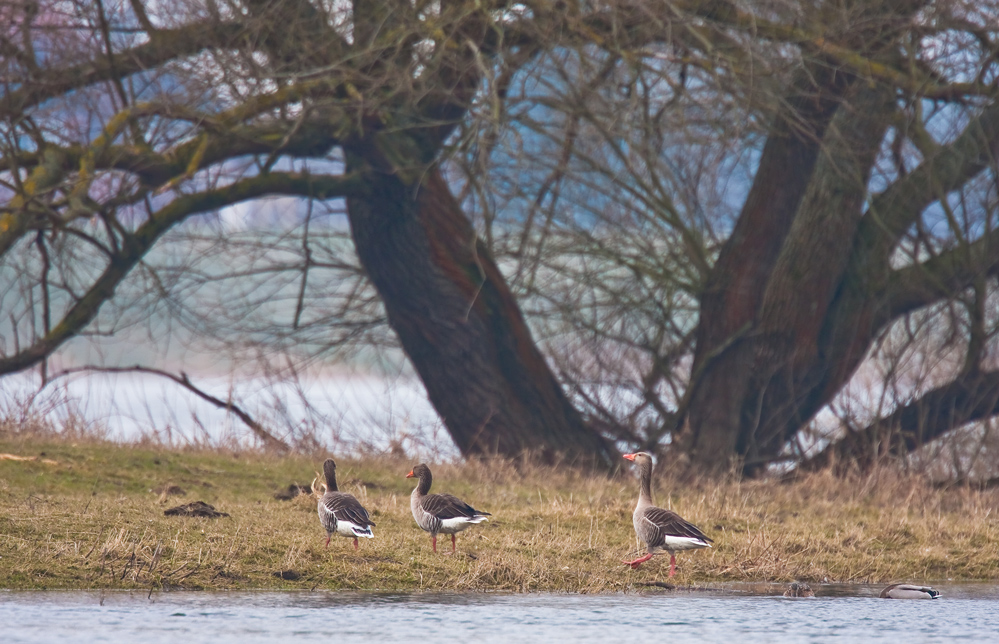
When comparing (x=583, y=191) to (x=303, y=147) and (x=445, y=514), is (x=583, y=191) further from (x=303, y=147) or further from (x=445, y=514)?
(x=445, y=514)

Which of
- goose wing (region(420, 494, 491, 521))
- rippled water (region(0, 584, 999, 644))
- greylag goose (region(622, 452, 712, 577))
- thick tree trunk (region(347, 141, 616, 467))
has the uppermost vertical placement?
thick tree trunk (region(347, 141, 616, 467))

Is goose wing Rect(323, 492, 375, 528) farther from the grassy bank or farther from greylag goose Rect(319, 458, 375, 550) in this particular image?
the grassy bank

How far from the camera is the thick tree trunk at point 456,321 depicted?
17.8 metres

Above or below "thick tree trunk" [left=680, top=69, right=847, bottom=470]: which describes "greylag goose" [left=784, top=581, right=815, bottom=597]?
below

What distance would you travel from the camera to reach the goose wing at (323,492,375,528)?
8844mm

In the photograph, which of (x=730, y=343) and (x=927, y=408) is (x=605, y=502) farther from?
(x=927, y=408)

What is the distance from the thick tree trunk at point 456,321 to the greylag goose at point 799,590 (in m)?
8.70

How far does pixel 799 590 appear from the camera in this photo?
29.3 feet

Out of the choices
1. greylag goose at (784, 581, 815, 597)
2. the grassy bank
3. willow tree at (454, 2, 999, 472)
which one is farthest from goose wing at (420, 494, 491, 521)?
willow tree at (454, 2, 999, 472)

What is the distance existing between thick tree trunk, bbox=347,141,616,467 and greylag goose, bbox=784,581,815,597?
342 inches

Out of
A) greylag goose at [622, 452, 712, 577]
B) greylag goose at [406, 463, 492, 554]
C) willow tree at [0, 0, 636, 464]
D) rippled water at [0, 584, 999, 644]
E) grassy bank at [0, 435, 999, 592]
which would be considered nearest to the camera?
rippled water at [0, 584, 999, 644]

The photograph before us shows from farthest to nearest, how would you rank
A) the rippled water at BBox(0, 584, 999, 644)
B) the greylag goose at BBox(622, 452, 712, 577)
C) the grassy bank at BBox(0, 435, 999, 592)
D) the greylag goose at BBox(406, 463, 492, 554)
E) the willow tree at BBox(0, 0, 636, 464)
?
1. the willow tree at BBox(0, 0, 636, 464)
2. the greylag goose at BBox(406, 463, 492, 554)
3. the greylag goose at BBox(622, 452, 712, 577)
4. the grassy bank at BBox(0, 435, 999, 592)
5. the rippled water at BBox(0, 584, 999, 644)

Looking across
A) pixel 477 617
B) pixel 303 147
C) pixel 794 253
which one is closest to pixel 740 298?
pixel 794 253

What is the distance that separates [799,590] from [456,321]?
376 inches
